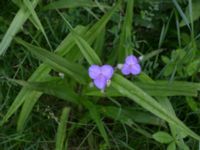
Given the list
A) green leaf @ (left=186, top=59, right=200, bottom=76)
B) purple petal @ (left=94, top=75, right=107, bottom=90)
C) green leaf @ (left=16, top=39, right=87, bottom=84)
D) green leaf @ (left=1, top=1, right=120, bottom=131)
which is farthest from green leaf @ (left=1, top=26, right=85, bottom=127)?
green leaf @ (left=186, top=59, right=200, bottom=76)

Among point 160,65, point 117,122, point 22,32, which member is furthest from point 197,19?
point 22,32

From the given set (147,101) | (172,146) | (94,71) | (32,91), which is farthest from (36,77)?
(172,146)

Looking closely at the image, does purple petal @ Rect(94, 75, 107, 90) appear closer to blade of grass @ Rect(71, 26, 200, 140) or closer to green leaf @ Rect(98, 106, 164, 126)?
blade of grass @ Rect(71, 26, 200, 140)

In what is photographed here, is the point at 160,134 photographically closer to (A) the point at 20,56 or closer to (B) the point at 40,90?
(B) the point at 40,90

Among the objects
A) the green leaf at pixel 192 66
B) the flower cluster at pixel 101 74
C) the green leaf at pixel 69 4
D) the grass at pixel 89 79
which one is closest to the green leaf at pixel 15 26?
the grass at pixel 89 79

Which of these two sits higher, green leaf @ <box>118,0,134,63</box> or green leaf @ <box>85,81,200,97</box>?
green leaf @ <box>118,0,134,63</box>

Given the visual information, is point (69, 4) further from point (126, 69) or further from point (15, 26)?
point (126, 69)

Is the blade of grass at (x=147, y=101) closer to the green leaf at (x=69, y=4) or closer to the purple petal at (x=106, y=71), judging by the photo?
the purple petal at (x=106, y=71)
